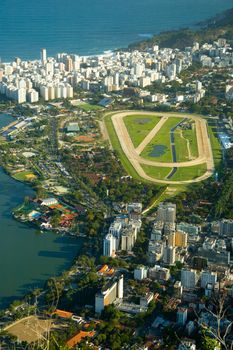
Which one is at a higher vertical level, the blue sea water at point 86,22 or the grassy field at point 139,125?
the blue sea water at point 86,22

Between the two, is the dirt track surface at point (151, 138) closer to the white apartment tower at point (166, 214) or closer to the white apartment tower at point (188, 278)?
the white apartment tower at point (166, 214)

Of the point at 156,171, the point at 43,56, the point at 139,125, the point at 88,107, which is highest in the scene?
the point at 43,56

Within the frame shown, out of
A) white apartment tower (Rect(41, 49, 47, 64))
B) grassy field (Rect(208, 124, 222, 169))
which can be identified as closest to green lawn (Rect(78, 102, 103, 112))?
grassy field (Rect(208, 124, 222, 169))

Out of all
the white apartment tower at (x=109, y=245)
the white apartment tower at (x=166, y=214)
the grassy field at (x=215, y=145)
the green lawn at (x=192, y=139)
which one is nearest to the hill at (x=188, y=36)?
the grassy field at (x=215, y=145)

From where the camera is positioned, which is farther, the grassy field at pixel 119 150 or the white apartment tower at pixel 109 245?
the grassy field at pixel 119 150

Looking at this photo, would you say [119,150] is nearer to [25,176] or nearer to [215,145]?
[215,145]

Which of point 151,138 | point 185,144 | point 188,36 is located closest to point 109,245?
point 185,144

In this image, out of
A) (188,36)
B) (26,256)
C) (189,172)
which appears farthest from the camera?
(188,36)
